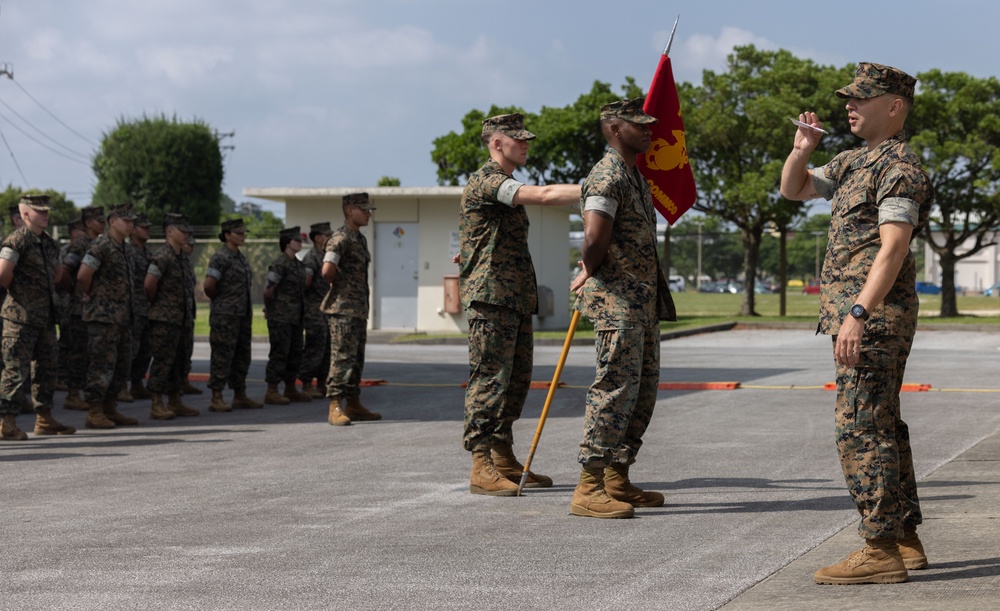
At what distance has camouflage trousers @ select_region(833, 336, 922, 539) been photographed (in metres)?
5.19

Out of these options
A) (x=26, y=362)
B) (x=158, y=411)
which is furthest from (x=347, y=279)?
(x=26, y=362)

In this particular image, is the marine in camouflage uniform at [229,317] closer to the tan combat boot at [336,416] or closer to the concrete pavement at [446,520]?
the concrete pavement at [446,520]

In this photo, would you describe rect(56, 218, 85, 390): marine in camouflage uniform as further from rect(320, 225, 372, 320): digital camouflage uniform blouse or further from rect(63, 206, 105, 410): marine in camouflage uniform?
rect(320, 225, 372, 320): digital camouflage uniform blouse

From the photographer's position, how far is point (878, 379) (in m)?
5.19

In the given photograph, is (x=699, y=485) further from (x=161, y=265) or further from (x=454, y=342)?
(x=454, y=342)

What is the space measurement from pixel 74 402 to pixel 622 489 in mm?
8382

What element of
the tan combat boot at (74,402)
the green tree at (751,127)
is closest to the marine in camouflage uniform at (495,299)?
the tan combat boot at (74,402)

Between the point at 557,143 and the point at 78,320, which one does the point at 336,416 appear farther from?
the point at 557,143

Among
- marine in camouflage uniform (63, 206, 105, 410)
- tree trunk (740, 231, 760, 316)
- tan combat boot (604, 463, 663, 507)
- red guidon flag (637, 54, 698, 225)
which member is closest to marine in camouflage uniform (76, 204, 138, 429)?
marine in camouflage uniform (63, 206, 105, 410)

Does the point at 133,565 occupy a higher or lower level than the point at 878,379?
lower

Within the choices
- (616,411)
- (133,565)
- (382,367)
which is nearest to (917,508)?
(616,411)

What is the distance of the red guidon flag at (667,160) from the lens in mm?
8617

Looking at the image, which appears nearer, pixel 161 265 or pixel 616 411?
pixel 616 411

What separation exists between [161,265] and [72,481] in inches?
199
